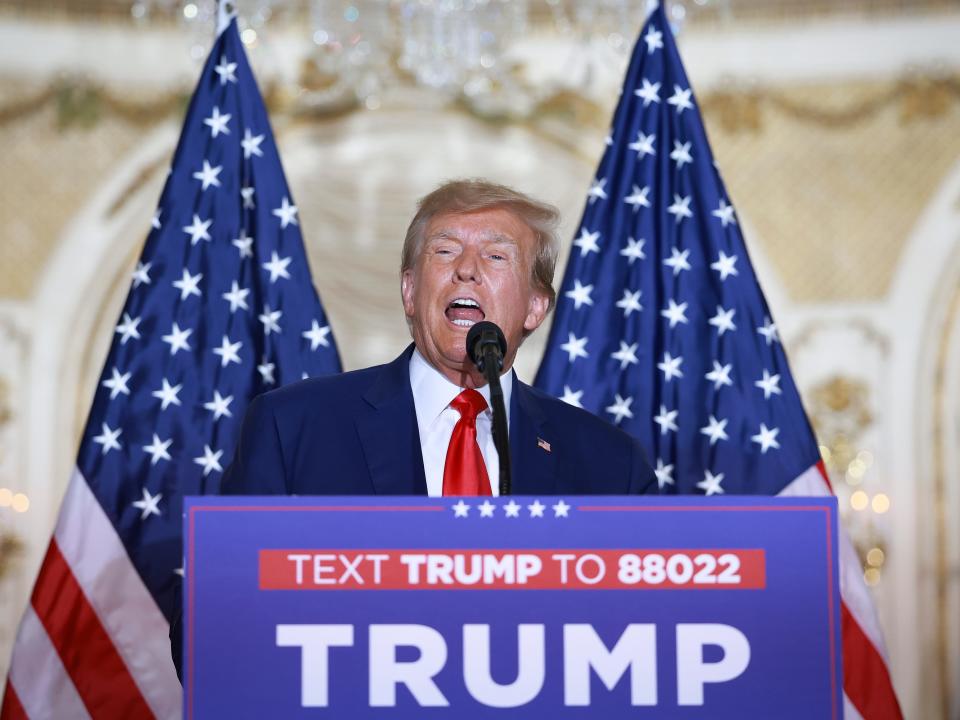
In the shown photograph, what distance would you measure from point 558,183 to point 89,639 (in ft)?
14.9

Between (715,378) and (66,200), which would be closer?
(715,378)

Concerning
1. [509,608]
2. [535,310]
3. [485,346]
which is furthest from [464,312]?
[509,608]

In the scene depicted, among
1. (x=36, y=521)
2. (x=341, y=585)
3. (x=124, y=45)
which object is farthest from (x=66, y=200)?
(x=341, y=585)

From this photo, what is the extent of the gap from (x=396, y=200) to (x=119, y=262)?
147 cm

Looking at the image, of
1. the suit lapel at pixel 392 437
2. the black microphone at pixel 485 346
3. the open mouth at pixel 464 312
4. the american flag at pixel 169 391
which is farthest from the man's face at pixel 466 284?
the american flag at pixel 169 391

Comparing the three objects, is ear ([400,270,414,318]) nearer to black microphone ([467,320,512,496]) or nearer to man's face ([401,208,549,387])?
man's face ([401,208,549,387])

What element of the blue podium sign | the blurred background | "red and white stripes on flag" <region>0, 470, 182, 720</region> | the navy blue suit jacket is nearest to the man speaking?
the navy blue suit jacket

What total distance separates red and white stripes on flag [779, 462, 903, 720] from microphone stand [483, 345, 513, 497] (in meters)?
1.17

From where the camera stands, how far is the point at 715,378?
3.31 metres

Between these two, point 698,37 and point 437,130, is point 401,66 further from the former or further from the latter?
point 698,37

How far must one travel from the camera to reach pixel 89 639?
2988 mm

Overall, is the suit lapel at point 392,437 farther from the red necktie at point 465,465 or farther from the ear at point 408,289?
the ear at point 408,289

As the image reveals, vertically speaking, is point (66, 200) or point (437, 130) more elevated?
point (437, 130)

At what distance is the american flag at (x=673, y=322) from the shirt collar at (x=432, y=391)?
865 millimetres
